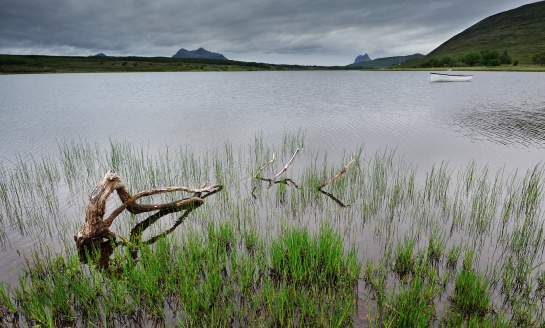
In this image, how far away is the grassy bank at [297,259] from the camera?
583 cm

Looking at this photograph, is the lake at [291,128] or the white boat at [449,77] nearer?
the lake at [291,128]

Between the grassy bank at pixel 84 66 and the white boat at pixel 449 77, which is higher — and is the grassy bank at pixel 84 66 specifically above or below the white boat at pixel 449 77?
above

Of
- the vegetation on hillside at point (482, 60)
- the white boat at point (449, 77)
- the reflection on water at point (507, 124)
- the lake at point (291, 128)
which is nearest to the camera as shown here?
the lake at point (291, 128)

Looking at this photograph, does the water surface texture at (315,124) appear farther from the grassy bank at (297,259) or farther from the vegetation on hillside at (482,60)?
the vegetation on hillside at (482,60)

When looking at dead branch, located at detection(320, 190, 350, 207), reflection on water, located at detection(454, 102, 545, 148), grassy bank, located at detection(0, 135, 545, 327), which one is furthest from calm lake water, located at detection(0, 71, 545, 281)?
dead branch, located at detection(320, 190, 350, 207)

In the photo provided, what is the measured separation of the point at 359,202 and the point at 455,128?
62.6 ft

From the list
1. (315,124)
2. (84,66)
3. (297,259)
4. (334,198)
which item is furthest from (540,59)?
(84,66)

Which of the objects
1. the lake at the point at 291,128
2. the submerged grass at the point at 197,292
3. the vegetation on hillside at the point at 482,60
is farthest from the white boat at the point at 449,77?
the vegetation on hillside at the point at 482,60

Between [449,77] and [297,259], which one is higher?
[449,77]

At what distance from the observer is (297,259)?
7.14m

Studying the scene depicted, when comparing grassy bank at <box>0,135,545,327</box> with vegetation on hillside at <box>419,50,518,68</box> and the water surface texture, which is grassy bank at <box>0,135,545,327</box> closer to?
the water surface texture

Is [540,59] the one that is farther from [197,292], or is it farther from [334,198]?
[197,292]

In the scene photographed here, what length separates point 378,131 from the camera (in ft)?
82.5

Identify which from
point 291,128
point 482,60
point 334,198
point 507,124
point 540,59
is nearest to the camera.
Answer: point 334,198
